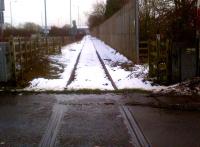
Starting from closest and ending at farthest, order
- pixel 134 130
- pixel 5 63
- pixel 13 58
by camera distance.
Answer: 1. pixel 134 130
2. pixel 5 63
3. pixel 13 58

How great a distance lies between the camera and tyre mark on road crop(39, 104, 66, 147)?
281 inches

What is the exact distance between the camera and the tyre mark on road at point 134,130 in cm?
707

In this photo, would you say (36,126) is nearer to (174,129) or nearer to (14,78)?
(174,129)

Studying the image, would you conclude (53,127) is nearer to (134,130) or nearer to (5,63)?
(134,130)

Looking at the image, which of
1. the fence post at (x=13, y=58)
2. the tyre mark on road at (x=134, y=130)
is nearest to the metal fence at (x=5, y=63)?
the fence post at (x=13, y=58)

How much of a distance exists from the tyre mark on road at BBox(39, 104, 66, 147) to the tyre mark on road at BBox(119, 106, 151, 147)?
4.38ft

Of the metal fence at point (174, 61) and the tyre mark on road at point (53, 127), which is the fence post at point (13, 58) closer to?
the tyre mark on road at point (53, 127)

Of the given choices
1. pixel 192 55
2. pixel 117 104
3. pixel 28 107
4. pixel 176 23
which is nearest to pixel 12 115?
pixel 28 107

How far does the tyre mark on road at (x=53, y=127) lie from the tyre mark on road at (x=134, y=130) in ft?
4.38

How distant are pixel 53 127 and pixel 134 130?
1.55 meters

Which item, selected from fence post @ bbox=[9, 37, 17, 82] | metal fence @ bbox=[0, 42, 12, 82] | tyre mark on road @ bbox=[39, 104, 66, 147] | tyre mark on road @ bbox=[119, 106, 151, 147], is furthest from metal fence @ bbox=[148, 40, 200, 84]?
metal fence @ bbox=[0, 42, 12, 82]

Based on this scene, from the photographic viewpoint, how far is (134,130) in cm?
795

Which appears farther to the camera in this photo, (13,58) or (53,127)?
(13,58)

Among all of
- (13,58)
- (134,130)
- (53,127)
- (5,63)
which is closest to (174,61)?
(13,58)
